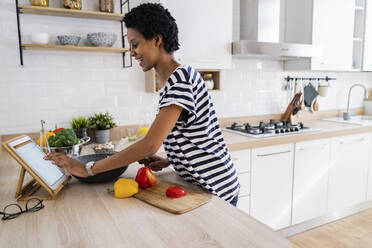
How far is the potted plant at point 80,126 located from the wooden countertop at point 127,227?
3.82 ft

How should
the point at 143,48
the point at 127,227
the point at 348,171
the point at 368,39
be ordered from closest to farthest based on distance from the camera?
the point at 127,227 < the point at 143,48 < the point at 348,171 < the point at 368,39

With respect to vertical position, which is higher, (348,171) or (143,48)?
(143,48)

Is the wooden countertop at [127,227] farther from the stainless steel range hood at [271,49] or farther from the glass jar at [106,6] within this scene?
the stainless steel range hood at [271,49]

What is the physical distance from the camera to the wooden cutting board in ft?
3.21

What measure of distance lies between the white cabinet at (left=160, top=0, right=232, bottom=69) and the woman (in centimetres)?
116

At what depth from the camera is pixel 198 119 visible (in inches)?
45.4

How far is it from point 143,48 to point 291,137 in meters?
1.71

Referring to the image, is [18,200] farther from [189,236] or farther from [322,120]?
[322,120]

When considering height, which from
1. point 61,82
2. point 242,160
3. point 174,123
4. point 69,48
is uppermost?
point 69,48

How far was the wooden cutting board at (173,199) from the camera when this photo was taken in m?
0.98

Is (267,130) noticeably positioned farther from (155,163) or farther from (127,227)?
(127,227)

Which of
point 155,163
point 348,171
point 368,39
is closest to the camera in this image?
point 155,163

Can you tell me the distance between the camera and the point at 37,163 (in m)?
1.15

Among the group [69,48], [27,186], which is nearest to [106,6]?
[69,48]
